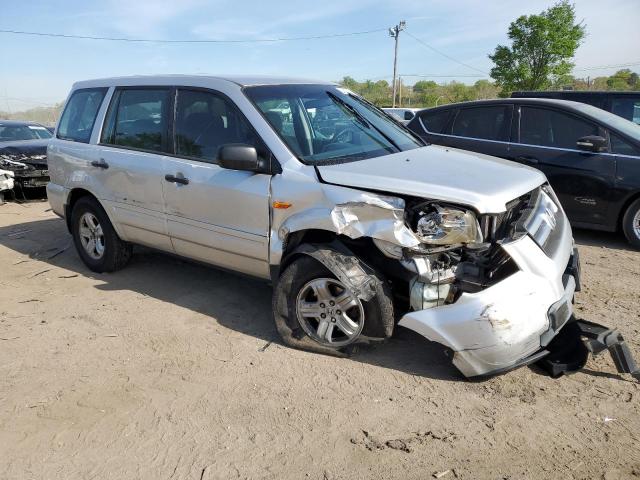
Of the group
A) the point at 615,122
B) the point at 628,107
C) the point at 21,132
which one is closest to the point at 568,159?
the point at 615,122

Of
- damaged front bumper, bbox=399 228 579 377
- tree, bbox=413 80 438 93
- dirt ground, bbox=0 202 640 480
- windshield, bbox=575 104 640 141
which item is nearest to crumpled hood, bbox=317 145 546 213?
damaged front bumper, bbox=399 228 579 377

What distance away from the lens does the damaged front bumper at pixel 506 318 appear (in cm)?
298

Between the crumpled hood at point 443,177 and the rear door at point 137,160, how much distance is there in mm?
1767

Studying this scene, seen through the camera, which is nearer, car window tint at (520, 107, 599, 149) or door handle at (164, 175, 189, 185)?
door handle at (164, 175, 189, 185)

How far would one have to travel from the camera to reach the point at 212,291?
4.99 m

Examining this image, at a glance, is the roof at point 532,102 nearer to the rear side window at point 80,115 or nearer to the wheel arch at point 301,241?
the wheel arch at point 301,241

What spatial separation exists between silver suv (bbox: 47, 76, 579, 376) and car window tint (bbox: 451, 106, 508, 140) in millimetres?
2698

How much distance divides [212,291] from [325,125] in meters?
1.89

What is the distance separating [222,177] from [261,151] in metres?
0.41

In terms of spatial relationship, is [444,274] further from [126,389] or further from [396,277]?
[126,389]

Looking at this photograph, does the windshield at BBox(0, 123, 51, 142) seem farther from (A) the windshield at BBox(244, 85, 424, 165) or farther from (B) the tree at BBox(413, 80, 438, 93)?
(B) the tree at BBox(413, 80, 438, 93)

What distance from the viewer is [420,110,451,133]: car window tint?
7.46m

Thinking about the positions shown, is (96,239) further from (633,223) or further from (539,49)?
(539,49)

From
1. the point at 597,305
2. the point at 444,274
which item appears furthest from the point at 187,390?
the point at 597,305
